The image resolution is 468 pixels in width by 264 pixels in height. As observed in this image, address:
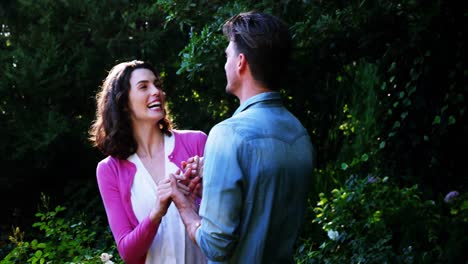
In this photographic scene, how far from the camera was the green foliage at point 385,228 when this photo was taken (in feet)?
14.3

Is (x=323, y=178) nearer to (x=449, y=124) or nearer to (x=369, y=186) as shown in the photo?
(x=369, y=186)

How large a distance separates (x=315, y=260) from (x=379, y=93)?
163 centimetres

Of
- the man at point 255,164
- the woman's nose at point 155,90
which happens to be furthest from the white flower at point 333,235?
the man at point 255,164

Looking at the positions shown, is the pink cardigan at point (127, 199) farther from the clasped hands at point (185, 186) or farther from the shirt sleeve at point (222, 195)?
the shirt sleeve at point (222, 195)

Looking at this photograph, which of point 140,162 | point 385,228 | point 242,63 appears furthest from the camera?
point 385,228

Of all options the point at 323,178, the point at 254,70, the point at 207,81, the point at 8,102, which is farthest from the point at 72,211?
the point at 254,70

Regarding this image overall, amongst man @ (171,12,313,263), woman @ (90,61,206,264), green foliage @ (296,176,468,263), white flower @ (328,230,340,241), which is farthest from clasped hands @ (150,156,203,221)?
white flower @ (328,230,340,241)

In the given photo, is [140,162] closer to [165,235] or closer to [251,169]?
[165,235]

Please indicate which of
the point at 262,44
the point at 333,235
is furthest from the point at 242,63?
the point at 333,235

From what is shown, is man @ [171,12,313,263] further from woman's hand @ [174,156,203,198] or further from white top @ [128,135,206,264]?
white top @ [128,135,206,264]

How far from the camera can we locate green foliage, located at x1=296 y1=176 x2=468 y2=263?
4.36 metres

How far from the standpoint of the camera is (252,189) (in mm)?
2109

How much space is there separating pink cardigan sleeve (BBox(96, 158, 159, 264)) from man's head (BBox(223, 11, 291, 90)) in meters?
0.80

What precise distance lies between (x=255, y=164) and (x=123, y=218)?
897 mm
